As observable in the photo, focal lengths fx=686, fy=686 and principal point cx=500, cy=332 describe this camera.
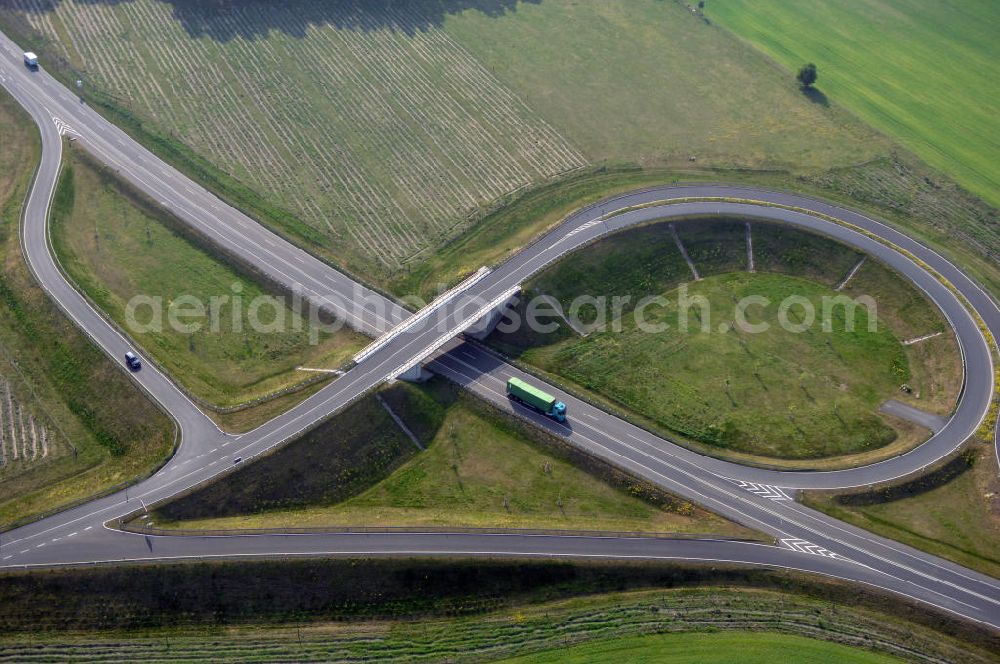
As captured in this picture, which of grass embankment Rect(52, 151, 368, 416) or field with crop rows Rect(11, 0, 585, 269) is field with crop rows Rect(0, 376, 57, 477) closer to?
grass embankment Rect(52, 151, 368, 416)

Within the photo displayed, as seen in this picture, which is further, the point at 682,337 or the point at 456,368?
the point at 682,337

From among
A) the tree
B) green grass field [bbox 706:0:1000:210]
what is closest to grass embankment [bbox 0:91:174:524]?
the tree

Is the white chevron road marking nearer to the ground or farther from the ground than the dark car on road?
farther from the ground

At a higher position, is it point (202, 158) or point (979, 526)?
point (202, 158)

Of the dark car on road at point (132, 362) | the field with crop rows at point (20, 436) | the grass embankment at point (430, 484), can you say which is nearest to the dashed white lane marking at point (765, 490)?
the grass embankment at point (430, 484)

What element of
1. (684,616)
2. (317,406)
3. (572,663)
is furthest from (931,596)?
(317,406)

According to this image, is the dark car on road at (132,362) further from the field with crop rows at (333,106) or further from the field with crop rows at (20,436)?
the field with crop rows at (333,106)

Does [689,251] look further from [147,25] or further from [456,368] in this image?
[147,25]
